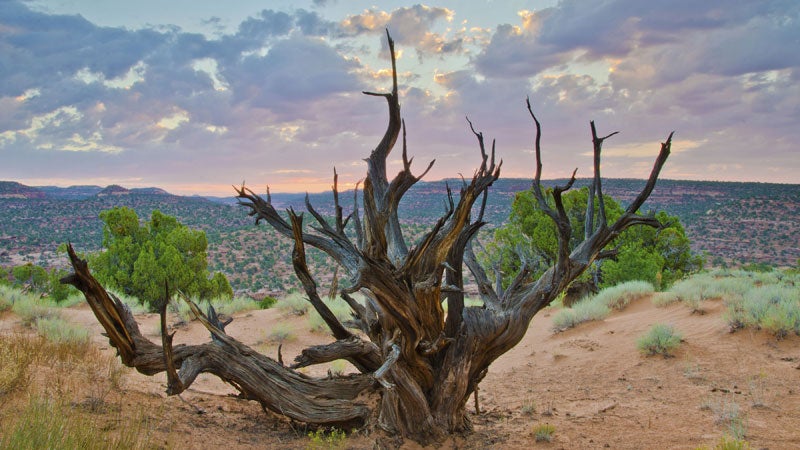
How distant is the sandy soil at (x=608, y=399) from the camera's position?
525 cm

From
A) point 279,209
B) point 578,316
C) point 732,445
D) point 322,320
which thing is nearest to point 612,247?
point 578,316

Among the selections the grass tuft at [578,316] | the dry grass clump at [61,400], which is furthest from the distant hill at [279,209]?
the dry grass clump at [61,400]

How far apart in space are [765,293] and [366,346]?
341 inches

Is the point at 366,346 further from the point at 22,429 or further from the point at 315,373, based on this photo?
the point at 315,373

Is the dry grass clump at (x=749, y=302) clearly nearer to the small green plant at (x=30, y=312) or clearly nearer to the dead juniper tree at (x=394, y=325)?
the dead juniper tree at (x=394, y=325)

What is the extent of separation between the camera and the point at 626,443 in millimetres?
5293

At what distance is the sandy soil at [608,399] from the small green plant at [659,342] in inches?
5.8

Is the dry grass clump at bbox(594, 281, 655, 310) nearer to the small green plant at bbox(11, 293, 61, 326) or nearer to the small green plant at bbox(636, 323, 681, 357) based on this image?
the small green plant at bbox(636, 323, 681, 357)

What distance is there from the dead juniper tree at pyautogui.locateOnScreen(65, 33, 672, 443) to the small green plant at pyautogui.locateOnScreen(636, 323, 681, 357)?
3730mm

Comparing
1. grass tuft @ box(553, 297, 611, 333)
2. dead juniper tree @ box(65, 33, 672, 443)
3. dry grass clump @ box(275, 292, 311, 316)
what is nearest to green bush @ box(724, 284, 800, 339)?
grass tuft @ box(553, 297, 611, 333)

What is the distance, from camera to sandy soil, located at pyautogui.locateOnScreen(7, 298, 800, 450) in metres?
5.25

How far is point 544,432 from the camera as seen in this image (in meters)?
5.57

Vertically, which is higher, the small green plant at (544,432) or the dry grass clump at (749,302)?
the dry grass clump at (749,302)

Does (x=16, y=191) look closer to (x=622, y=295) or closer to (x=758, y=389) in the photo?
(x=622, y=295)
